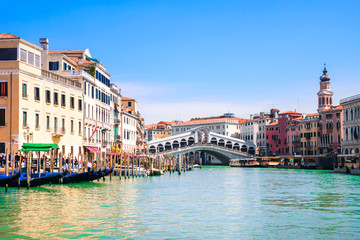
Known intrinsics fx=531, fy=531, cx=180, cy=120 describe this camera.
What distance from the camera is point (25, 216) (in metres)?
12.5

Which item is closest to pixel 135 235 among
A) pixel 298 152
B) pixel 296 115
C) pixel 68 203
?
pixel 68 203

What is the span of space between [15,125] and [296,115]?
2135 inches

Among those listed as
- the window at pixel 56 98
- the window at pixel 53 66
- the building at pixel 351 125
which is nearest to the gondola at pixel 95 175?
the window at pixel 56 98

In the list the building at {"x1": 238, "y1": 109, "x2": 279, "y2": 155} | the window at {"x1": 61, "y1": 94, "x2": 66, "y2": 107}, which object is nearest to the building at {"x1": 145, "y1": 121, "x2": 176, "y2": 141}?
A: the building at {"x1": 238, "y1": 109, "x2": 279, "y2": 155}

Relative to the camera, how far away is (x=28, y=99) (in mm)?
24562

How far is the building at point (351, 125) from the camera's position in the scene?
44.9m

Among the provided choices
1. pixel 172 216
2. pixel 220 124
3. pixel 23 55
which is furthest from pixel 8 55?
pixel 220 124

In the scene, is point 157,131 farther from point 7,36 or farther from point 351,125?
point 7,36

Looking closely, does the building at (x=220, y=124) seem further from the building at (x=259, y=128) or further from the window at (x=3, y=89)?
the window at (x=3, y=89)

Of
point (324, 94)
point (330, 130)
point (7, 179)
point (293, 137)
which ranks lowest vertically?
point (7, 179)

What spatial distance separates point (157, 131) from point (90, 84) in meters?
67.5

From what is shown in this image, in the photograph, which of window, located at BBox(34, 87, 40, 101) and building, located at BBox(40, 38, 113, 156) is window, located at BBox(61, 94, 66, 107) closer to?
building, located at BBox(40, 38, 113, 156)

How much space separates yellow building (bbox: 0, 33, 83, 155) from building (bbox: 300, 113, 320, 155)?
39.9m

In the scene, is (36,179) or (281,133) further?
(281,133)
